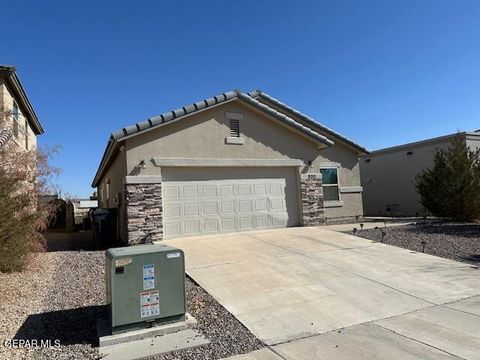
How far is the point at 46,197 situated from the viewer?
1048cm

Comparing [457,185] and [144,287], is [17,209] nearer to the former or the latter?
[144,287]

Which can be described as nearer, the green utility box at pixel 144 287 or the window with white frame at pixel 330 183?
the green utility box at pixel 144 287

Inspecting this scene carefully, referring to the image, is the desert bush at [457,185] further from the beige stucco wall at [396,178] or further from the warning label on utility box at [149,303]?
the warning label on utility box at [149,303]

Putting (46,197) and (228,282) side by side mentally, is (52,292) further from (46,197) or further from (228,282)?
(46,197)

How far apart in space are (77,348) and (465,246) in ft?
33.0

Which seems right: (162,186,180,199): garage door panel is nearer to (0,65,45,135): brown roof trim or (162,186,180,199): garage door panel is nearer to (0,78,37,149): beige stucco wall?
(0,78,37,149): beige stucco wall

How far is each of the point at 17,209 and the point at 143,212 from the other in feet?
13.8

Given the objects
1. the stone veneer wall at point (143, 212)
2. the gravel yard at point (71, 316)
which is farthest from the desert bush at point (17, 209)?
the stone veneer wall at point (143, 212)

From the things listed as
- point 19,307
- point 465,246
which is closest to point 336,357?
point 19,307

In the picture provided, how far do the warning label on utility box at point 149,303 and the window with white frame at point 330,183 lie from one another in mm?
12383

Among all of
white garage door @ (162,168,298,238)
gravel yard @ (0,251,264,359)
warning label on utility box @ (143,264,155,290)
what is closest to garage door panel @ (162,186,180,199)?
white garage door @ (162,168,298,238)

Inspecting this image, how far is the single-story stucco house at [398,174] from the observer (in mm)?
20531

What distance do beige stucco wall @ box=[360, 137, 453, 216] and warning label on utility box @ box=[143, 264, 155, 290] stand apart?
1910cm

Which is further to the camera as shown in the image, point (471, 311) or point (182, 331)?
point (471, 311)
